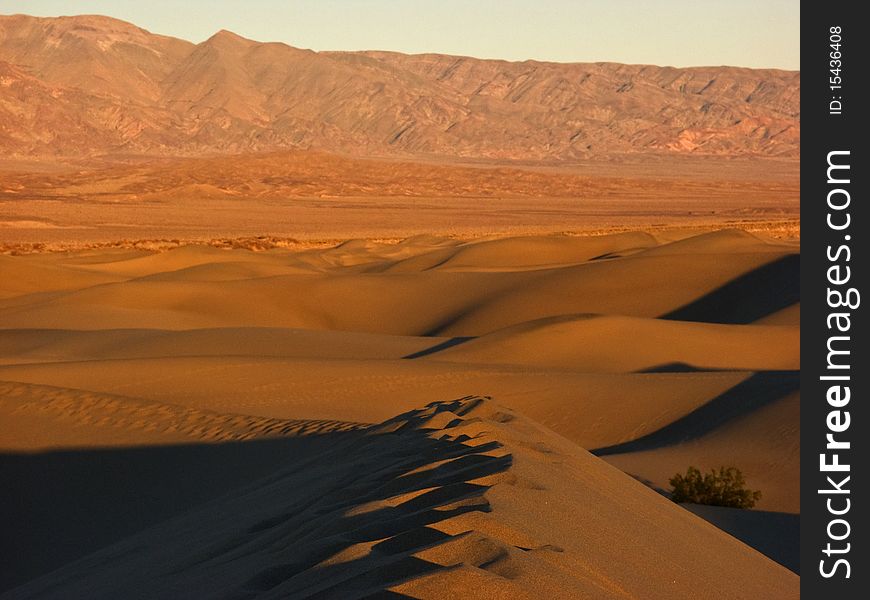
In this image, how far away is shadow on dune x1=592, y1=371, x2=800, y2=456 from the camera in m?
14.3

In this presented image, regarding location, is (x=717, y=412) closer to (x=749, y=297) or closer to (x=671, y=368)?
(x=671, y=368)

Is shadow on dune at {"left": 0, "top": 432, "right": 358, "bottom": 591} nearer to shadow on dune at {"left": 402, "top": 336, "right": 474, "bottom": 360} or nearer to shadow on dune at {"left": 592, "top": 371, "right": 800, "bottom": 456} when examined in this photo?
shadow on dune at {"left": 592, "top": 371, "right": 800, "bottom": 456}

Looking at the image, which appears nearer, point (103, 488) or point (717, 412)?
point (103, 488)

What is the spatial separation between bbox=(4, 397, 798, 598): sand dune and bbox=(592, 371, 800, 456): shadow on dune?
5.41 m

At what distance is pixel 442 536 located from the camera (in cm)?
527

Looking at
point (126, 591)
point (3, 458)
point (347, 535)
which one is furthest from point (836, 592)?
point (3, 458)

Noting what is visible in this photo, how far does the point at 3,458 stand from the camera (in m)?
11.3

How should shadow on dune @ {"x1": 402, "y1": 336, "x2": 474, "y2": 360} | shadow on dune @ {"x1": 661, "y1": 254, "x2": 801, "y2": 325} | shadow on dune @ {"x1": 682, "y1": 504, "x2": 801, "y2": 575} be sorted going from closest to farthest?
shadow on dune @ {"x1": 682, "y1": 504, "x2": 801, "y2": 575} < shadow on dune @ {"x1": 402, "y1": 336, "x2": 474, "y2": 360} < shadow on dune @ {"x1": 661, "y1": 254, "x2": 801, "y2": 325}

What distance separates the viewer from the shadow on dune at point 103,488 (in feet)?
30.6

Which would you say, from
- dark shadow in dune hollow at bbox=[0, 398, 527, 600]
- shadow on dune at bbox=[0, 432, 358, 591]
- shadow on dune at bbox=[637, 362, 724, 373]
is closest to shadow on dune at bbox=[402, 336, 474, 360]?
shadow on dune at bbox=[637, 362, 724, 373]

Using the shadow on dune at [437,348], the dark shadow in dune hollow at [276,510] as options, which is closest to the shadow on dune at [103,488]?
the dark shadow in dune hollow at [276,510]

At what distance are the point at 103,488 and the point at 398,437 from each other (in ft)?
10.4

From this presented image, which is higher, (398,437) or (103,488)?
(398,437)

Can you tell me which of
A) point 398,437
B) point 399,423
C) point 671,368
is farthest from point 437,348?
point 398,437
